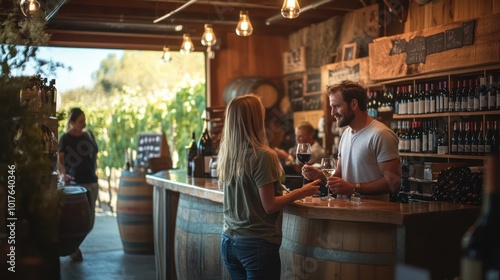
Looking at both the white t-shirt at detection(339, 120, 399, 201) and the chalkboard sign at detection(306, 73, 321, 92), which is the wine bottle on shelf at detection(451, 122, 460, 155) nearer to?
the white t-shirt at detection(339, 120, 399, 201)

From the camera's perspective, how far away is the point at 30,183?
7.56 ft

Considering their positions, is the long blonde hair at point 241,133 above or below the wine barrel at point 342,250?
above

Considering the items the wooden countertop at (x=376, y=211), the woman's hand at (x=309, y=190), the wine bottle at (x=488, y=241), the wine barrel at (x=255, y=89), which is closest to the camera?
the wine bottle at (x=488, y=241)

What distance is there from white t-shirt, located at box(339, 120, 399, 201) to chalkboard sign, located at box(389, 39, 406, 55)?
298 centimetres

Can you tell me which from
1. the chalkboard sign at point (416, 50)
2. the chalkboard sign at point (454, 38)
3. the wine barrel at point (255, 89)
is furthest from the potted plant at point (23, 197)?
the wine barrel at point (255, 89)

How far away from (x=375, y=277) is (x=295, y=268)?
1.53 feet

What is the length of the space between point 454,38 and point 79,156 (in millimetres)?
4078

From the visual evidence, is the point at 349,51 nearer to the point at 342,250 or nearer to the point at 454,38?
the point at 454,38

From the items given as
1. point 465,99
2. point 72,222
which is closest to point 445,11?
point 465,99

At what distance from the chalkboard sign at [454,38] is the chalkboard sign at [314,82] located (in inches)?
111

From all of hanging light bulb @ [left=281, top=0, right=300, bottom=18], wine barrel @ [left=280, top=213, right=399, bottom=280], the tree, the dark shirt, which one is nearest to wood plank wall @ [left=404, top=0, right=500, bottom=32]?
hanging light bulb @ [left=281, top=0, right=300, bottom=18]

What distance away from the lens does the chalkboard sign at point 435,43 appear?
6.15 m

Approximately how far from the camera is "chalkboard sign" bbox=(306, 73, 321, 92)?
8.77 m

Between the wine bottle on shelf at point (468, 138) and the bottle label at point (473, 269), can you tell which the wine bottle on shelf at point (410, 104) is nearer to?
the wine bottle on shelf at point (468, 138)
